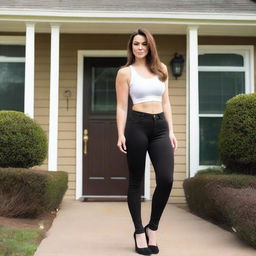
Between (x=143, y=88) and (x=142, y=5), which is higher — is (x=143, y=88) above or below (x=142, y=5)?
below

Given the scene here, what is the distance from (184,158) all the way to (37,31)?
289cm

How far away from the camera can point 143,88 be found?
3057mm

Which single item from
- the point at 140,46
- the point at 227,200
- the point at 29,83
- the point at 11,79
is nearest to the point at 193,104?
the point at 227,200

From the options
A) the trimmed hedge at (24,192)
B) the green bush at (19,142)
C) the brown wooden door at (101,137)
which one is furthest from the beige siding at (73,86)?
the trimmed hedge at (24,192)

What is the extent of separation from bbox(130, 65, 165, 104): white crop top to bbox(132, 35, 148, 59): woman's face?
14cm

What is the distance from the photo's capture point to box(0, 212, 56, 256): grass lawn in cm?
314

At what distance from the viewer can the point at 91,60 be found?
643 cm

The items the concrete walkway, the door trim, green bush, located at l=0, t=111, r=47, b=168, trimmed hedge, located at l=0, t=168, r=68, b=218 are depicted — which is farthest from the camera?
the door trim

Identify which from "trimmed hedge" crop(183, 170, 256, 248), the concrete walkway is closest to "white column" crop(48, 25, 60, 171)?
the concrete walkway

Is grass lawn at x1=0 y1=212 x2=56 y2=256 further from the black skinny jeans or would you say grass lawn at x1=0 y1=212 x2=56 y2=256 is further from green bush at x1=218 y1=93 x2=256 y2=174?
green bush at x1=218 y1=93 x2=256 y2=174

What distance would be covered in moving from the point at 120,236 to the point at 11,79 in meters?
3.44

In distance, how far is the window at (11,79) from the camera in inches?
→ 248

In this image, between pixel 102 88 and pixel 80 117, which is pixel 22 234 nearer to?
pixel 80 117

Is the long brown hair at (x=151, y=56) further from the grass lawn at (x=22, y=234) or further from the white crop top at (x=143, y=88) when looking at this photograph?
the grass lawn at (x=22, y=234)
